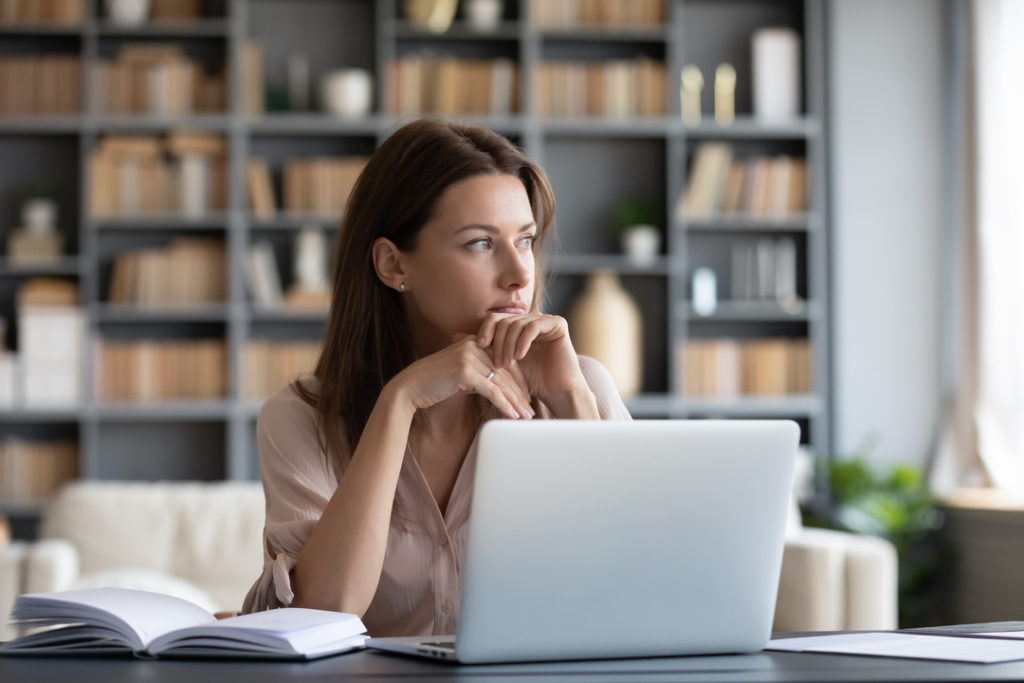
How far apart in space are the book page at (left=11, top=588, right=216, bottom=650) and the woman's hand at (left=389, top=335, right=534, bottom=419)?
406 millimetres

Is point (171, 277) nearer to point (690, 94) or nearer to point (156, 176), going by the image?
point (156, 176)

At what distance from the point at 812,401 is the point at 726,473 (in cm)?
404

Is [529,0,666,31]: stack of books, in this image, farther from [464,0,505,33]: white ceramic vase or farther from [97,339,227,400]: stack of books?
[97,339,227,400]: stack of books

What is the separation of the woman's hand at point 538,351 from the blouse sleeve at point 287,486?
0.30 meters

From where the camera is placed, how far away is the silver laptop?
1.09 metres

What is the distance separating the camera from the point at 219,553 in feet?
12.3

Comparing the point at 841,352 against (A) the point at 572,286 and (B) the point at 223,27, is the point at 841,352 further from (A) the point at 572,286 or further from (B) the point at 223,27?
(B) the point at 223,27

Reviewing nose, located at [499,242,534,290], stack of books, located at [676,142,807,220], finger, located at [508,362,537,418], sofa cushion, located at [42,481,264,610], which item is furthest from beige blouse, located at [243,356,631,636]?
stack of books, located at [676,142,807,220]

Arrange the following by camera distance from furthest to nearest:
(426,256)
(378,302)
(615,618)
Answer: (378,302) < (426,256) < (615,618)

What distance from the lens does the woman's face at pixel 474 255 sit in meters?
1.74

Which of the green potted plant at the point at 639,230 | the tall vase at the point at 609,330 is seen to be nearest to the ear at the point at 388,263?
the tall vase at the point at 609,330

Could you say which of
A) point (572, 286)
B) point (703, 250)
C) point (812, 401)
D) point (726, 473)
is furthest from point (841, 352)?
point (726, 473)

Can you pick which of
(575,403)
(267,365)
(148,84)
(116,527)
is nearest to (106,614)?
(575,403)

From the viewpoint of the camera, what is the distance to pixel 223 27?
496 centimetres
